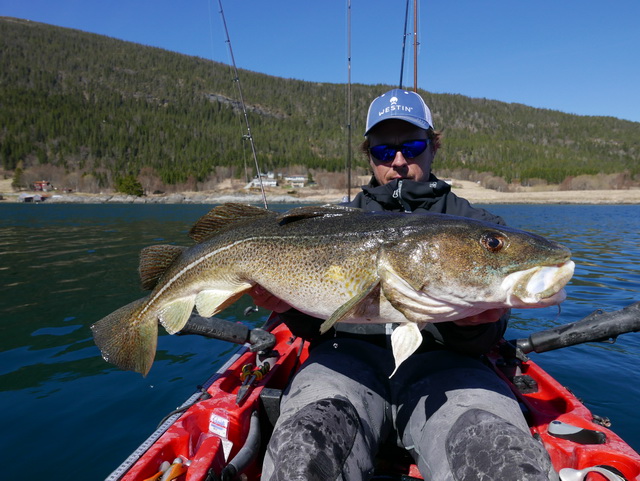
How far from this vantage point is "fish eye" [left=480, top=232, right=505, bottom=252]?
219 centimetres

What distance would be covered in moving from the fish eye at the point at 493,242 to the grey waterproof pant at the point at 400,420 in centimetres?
96

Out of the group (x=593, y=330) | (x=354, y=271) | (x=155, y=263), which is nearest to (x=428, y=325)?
(x=354, y=271)

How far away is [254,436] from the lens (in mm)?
3074

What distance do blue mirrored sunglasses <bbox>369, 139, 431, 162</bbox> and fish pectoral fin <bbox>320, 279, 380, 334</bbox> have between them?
1917 mm

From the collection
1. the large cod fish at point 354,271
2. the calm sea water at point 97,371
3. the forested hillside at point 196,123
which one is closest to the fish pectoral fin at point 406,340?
the large cod fish at point 354,271

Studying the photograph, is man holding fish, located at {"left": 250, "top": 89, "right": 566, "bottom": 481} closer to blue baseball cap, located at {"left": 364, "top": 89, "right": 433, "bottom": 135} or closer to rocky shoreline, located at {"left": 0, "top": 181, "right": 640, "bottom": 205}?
blue baseball cap, located at {"left": 364, "top": 89, "right": 433, "bottom": 135}

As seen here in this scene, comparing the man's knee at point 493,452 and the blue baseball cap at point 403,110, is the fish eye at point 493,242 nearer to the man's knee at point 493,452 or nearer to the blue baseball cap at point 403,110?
the man's knee at point 493,452

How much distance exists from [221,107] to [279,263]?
544 ft

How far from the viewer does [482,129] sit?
15875cm

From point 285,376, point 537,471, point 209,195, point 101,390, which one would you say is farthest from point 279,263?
point 209,195

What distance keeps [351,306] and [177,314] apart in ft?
5.08

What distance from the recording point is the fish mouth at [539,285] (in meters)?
2.02

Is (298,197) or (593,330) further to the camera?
(298,197)

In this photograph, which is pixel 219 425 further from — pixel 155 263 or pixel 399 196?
pixel 399 196
